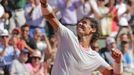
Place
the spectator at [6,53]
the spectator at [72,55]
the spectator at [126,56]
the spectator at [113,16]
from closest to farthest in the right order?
the spectator at [72,55] → the spectator at [6,53] → the spectator at [126,56] → the spectator at [113,16]

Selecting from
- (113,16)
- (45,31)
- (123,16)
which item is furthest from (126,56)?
(45,31)

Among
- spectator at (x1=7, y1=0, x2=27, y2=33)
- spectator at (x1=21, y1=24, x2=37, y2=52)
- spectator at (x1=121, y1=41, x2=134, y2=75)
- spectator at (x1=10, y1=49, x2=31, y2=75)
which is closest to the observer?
spectator at (x1=10, y1=49, x2=31, y2=75)

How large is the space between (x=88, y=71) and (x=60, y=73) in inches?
13.7

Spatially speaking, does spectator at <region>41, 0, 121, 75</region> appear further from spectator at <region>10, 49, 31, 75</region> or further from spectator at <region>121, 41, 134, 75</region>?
spectator at <region>121, 41, 134, 75</region>

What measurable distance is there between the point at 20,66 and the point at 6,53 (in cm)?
46

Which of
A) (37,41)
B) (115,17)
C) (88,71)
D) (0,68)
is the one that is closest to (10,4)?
(37,41)

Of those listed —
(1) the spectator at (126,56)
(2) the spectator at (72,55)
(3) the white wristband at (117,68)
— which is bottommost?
(1) the spectator at (126,56)

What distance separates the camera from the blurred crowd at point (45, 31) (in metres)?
10.4

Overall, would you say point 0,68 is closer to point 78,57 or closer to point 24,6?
point 24,6

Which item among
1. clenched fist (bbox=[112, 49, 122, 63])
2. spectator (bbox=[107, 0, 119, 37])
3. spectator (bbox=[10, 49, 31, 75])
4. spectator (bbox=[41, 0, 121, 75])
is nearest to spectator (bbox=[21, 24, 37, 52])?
spectator (bbox=[10, 49, 31, 75])

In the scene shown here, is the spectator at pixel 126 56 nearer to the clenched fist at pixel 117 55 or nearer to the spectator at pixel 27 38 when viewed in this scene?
the spectator at pixel 27 38

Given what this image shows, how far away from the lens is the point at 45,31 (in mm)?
11930

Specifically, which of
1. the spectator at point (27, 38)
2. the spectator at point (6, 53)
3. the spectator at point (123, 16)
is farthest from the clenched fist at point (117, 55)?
the spectator at point (123, 16)

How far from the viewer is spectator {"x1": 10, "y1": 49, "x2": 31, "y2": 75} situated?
10055 millimetres
